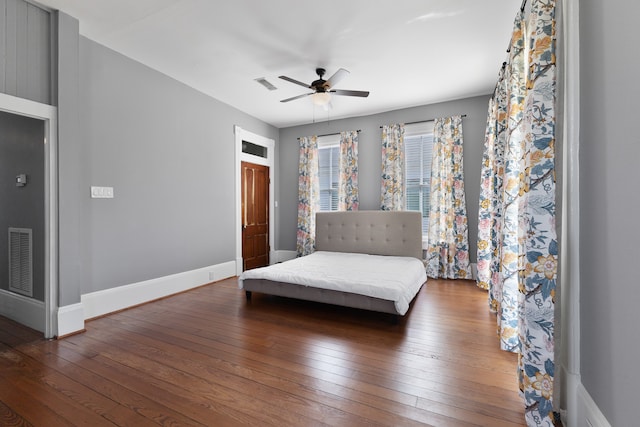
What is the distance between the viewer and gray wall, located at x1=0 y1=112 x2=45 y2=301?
268 centimetres

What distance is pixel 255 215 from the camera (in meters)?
5.53

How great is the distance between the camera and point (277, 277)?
324 cm

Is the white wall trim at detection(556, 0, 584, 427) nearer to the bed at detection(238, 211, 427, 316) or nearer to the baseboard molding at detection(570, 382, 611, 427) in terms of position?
the baseboard molding at detection(570, 382, 611, 427)

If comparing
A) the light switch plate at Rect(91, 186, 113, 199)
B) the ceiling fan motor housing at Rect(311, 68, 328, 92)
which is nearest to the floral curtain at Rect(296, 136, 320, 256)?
the ceiling fan motor housing at Rect(311, 68, 328, 92)

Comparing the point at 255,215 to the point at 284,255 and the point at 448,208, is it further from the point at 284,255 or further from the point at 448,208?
the point at 448,208

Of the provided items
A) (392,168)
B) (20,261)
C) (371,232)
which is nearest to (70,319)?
(20,261)

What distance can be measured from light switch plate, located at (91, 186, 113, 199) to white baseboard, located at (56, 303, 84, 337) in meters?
1.13

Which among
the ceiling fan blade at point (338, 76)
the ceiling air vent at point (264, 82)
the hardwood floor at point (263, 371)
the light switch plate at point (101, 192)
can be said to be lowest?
the hardwood floor at point (263, 371)

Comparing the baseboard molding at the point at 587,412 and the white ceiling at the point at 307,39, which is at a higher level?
the white ceiling at the point at 307,39

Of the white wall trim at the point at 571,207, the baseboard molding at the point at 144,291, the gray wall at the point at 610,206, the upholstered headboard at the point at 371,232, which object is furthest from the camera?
the upholstered headboard at the point at 371,232

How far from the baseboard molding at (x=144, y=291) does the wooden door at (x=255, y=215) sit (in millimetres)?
799

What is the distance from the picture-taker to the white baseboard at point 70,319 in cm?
254

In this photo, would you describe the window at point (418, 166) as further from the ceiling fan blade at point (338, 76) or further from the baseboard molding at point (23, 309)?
the baseboard molding at point (23, 309)

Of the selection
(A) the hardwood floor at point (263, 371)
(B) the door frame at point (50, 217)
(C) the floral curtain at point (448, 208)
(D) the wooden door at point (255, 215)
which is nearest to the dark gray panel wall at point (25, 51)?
(B) the door frame at point (50, 217)
